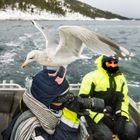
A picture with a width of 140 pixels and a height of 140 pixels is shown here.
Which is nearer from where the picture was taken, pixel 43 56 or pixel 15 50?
pixel 43 56

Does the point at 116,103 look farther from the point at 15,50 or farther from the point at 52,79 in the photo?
the point at 15,50

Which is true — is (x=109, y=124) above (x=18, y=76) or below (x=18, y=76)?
above

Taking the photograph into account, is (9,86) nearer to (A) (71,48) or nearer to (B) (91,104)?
(A) (71,48)

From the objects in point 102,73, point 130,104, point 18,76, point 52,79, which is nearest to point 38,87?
point 52,79

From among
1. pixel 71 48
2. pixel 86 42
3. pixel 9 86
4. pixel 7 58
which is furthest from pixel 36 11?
pixel 86 42

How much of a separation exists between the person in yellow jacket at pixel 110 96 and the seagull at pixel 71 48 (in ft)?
1.35

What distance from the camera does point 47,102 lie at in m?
4.88

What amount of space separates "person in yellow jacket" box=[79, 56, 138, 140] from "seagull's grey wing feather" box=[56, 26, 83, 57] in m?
0.34

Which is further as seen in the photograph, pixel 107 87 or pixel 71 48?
pixel 107 87

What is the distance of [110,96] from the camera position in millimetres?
6020

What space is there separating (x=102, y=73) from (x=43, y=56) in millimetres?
1098

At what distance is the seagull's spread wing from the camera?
16.4 feet

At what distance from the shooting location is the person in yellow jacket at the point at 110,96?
19.3 feet

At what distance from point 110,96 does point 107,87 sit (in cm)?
13
